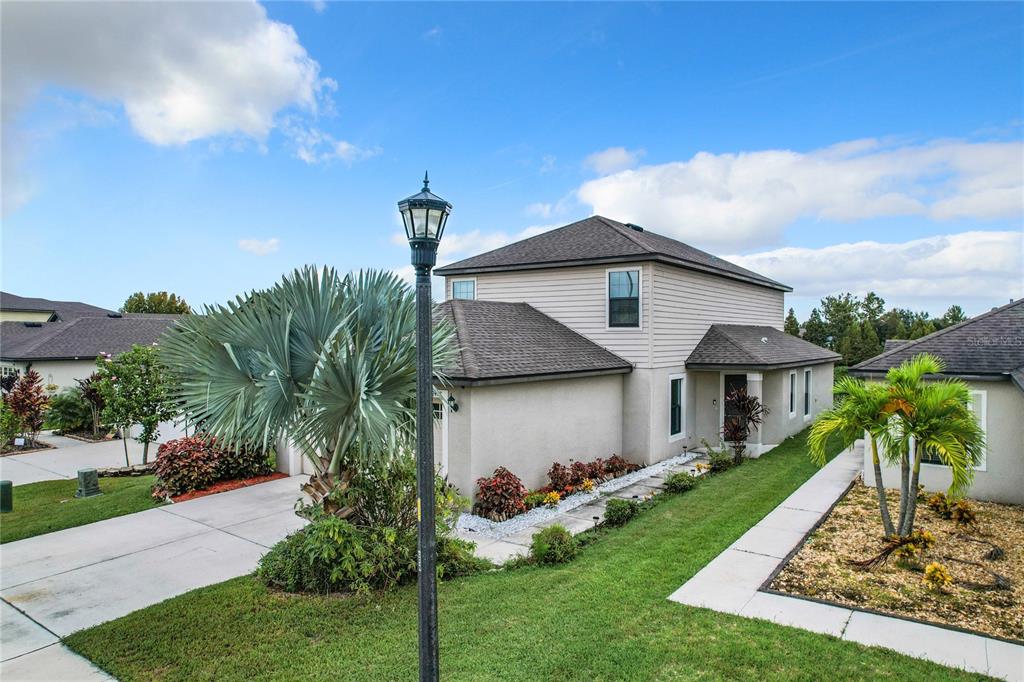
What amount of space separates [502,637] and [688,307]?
1238 centimetres

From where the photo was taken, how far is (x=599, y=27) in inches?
563

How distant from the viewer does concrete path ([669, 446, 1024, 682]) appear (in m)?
4.96

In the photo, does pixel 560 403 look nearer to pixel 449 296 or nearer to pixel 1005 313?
pixel 449 296

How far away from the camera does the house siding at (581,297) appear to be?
1405 centimetres

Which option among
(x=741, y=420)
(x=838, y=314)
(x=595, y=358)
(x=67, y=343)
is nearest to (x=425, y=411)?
(x=595, y=358)

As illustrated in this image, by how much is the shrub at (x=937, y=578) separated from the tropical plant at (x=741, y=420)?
828 centimetres

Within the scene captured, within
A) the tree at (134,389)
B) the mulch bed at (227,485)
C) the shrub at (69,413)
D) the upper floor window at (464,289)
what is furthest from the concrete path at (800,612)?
the shrub at (69,413)

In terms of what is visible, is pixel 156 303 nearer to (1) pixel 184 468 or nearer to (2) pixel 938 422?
(1) pixel 184 468

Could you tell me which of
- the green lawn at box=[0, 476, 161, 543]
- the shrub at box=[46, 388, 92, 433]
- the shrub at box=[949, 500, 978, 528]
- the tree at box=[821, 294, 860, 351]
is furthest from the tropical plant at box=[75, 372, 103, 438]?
the tree at box=[821, 294, 860, 351]

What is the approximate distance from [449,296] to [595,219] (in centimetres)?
556

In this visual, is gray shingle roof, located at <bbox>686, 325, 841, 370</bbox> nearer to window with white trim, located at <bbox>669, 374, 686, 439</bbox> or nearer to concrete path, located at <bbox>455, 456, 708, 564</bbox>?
window with white trim, located at <bbox>669, 374, 686, 439</bbox>

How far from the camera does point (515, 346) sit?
12.5 meters

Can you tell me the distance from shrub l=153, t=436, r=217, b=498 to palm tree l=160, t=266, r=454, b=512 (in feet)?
17.1

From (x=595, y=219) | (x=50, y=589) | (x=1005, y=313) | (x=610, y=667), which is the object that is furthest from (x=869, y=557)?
(x=595, y=219)
